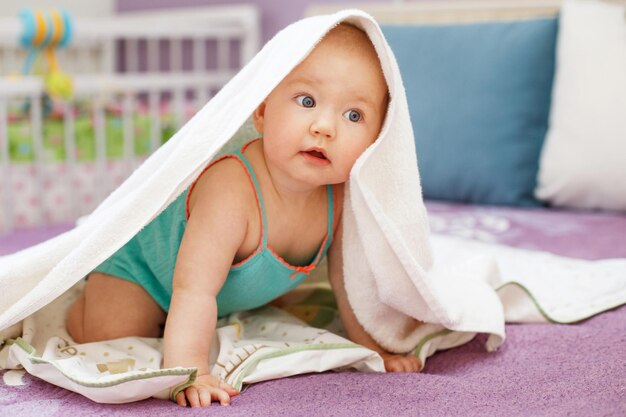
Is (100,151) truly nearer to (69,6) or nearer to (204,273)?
(69,6)

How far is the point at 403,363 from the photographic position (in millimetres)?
1008

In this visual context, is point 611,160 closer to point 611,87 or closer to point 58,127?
point 611,87

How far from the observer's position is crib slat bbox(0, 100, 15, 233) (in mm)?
2258

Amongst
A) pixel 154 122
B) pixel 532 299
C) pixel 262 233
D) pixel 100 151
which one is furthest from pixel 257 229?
pixel 154 122

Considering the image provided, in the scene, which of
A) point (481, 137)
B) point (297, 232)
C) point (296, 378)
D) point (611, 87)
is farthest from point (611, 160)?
point (296, 378)

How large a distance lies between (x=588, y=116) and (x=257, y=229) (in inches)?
45.4

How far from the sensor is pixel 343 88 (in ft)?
3.03

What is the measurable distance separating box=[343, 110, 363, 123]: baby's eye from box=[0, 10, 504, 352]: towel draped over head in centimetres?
3

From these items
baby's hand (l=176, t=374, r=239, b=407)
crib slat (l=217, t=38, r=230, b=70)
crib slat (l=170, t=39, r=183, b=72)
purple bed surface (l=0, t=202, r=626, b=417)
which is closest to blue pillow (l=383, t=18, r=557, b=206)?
purple bed surface (l=0, t=202, r=626, b=417)

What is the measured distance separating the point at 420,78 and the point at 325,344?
1270 mm

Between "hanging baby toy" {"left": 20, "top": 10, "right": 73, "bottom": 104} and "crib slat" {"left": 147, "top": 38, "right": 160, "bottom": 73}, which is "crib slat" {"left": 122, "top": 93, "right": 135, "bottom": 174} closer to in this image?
"hanging baby toy" {"left": 20, "top": 10, "right": 73, "bottom": 104}

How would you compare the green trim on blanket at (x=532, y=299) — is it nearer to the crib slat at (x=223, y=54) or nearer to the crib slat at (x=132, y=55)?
the crib slat at (x=223, y=54)

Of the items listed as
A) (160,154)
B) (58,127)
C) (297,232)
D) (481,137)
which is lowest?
(58,127)

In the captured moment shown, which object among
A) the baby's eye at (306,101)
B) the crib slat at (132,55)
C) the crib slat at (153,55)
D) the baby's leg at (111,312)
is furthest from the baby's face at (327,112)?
the crib slat at (132,55)
